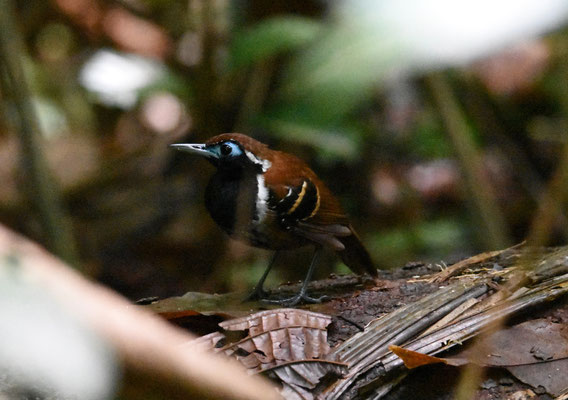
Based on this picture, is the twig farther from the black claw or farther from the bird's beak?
the black claw

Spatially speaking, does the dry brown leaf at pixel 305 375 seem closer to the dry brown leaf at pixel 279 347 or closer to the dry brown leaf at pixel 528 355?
the dry brown leaf at pixel 279 347

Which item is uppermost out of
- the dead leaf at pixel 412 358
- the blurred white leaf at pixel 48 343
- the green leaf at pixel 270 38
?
the green leaf at pixel 270 38

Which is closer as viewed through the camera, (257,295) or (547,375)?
(547,375)

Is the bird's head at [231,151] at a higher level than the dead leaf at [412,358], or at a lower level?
higher

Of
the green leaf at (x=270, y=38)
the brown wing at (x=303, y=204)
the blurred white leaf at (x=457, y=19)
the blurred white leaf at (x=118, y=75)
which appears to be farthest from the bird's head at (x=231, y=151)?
the blurred white leaf at (x=118, y=75)

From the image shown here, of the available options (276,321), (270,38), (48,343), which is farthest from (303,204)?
(48,343)

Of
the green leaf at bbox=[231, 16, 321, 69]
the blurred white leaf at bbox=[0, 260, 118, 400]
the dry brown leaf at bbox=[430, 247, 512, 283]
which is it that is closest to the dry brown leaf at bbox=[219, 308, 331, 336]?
the dry brown leaf at bbox=[430, 247, 512, 283]

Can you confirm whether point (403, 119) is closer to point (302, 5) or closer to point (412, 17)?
point (302, 5)

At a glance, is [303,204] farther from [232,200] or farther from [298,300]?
[298,300]

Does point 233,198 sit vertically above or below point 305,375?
above
